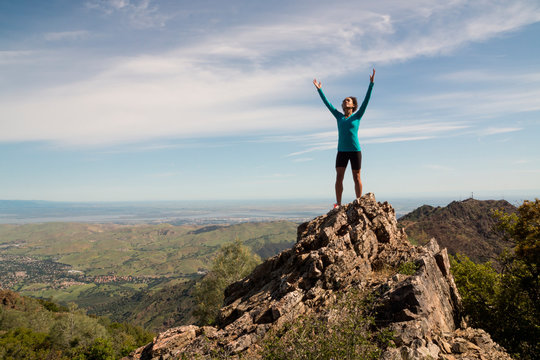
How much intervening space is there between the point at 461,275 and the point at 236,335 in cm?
1837

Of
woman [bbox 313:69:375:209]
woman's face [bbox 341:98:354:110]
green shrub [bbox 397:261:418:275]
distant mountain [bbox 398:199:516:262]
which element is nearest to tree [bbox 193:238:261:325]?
woman [bbox 313:69:375:209]

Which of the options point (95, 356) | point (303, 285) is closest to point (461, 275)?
point (303, 285)

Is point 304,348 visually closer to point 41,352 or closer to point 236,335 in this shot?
point 236,335

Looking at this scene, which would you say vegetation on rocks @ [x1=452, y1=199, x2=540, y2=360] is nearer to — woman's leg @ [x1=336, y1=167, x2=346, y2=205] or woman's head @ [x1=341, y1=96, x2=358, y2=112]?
woman's leg @ [x1=336, y1=167, x2=346, y2=205]

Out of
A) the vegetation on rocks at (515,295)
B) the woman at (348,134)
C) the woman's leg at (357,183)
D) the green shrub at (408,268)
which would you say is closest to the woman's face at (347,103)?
the woman at (348,134)

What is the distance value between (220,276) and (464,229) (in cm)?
10899

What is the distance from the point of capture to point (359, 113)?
14.6 meters

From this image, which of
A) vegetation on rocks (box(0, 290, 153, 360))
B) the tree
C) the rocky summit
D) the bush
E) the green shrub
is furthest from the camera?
vegetation on rocks (box(0, 290, 153, 360))

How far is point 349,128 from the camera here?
1484cm

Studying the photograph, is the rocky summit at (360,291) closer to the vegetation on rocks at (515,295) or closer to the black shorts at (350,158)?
the black shorts at (350,158)

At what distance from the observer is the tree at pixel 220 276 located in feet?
166

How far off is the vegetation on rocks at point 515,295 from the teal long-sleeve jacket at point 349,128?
412 inches

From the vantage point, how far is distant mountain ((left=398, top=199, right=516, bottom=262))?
9594cm

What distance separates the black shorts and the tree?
4033 centimetres
